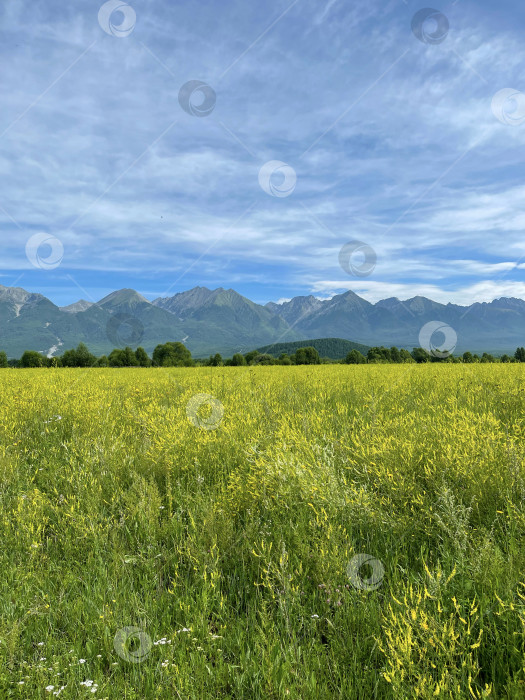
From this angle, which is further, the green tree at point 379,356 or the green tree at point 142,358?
the green tree at point 142,358

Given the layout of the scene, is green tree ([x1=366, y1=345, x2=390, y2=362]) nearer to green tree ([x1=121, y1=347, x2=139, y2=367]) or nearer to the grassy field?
green tree ([x1=121, y1=347, x2=139, y2=367])

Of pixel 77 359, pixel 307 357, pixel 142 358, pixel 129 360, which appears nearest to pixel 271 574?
pixel 77 359

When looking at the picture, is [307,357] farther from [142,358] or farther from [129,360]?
[129,360]

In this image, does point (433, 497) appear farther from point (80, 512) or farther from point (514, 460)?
point (80, 512)

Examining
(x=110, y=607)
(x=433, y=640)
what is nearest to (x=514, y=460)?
(x=433, y=640)

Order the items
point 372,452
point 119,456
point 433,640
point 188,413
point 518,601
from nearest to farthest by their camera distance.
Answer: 1. point 433,640
2. point 518,601
3. point 372,452
4. point 119,456
5. point 188,413

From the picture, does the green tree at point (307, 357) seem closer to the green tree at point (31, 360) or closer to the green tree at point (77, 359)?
the green tree at point (77, 359)

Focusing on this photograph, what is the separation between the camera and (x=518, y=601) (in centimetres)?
227

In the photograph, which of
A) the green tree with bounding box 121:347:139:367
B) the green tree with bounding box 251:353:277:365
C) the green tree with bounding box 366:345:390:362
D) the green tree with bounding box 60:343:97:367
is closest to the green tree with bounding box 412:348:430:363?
the green tree with bounding box 366:345:390:362

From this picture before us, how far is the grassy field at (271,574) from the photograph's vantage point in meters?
1.98

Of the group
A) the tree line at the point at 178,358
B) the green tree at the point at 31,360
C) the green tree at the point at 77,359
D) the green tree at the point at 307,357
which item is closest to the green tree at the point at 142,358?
the tree line at the point at 178,358

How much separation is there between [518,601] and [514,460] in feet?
4.94

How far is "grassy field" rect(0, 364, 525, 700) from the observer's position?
1982 millimetres

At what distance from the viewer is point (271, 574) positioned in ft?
9.40
